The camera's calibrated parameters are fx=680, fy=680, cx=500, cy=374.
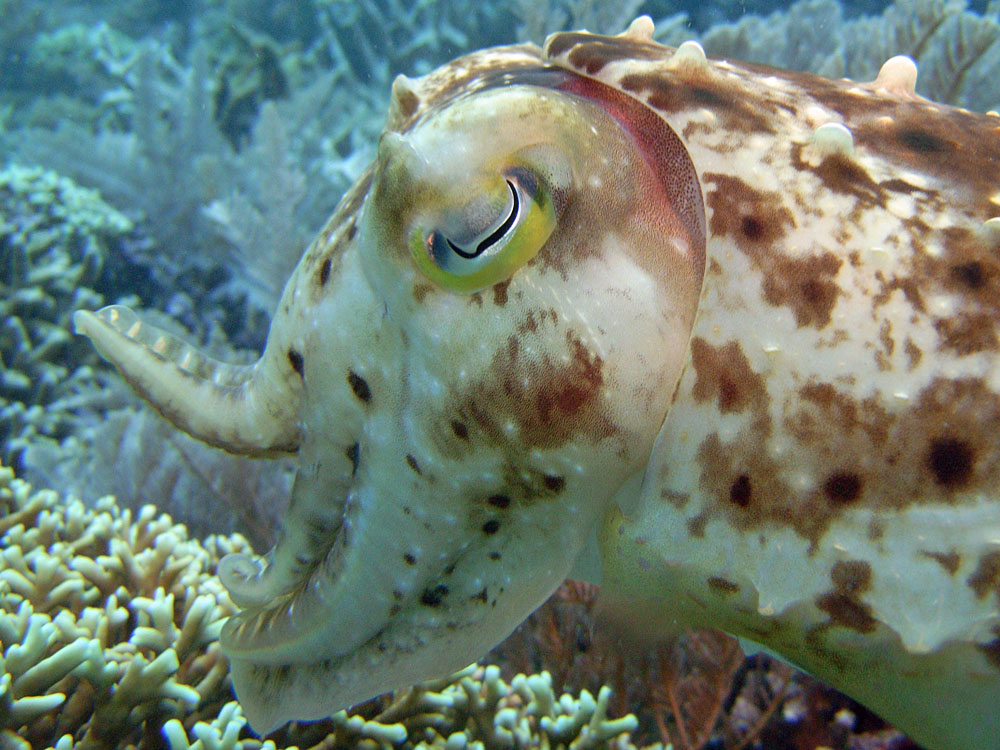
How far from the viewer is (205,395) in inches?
60.1

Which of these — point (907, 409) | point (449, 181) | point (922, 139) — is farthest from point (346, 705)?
point (922, 139)

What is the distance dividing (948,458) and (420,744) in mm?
2017

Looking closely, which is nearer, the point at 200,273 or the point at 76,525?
the point at 76,525

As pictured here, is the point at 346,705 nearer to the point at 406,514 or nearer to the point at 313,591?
the point at 313,591

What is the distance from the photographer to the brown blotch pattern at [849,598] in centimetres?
107

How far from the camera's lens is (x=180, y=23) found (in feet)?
44.1

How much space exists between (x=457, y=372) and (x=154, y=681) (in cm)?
181

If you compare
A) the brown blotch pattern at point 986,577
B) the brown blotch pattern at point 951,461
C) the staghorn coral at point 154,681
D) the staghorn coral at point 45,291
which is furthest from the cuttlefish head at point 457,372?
the staghorn coral at point 45,291

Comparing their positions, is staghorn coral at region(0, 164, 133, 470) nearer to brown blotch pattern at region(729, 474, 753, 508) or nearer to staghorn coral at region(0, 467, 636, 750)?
staghorn coral at region(0, 467, 636, 750)

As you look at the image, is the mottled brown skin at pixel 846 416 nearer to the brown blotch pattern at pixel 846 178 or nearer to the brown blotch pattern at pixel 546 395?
the brown blotch pattern at pixel 846 178

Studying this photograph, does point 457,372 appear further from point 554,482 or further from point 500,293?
point 554,482

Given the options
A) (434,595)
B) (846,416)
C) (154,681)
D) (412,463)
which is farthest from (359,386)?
(154,681)

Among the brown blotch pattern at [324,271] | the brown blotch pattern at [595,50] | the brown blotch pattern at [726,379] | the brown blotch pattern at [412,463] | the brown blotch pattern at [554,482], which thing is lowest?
the brown blotch pattern at [554,482]

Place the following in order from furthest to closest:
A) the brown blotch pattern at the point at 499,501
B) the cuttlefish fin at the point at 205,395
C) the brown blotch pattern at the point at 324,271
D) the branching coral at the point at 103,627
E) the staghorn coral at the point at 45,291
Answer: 1. the staghorn coral at the point at 45,291
2. the branching coral at the point at 103,627
3. the cuttlefish fin at the point at 205,395
4. the brown blotch pattern at the point at 324,271
5. the brown blotch pattern at the point at 499,501
